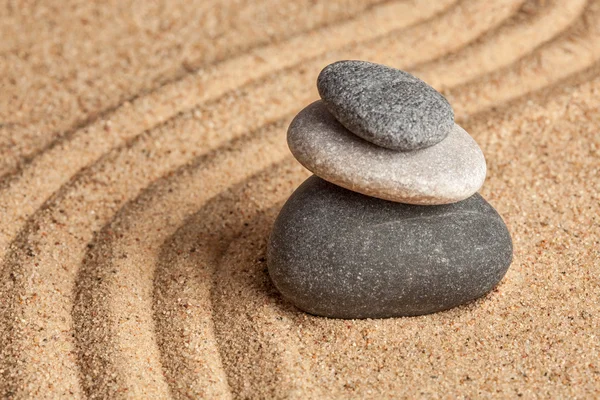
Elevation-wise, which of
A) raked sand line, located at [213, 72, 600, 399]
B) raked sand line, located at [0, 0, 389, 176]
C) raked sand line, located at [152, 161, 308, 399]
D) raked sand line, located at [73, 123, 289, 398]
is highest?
raked sand line, located at [0, 0, 389, 176]

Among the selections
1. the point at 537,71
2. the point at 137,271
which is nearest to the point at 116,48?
the point at 137,271

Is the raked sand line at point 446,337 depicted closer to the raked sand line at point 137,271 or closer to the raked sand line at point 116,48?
the raked sand line at point 137,271

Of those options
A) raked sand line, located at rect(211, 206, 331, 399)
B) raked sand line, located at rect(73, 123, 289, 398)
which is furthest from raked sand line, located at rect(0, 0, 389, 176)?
raked sand line, located at rect(211, 206, 331, 399)

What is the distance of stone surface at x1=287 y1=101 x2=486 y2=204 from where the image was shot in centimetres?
198

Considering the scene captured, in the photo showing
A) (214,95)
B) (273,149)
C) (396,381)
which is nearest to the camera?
(396,381)

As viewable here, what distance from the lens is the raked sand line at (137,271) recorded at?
2.02 metres

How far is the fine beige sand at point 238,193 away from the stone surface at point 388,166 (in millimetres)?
387

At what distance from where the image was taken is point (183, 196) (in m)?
2.66

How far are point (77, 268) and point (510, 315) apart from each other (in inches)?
51.1

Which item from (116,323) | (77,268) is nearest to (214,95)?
(77,268)

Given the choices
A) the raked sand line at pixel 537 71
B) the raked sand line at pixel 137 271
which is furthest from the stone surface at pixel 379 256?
the raked sand line at pixel 537 71

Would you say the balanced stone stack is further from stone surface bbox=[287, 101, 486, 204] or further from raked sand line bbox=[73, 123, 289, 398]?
raked sand line bbox=[73, 123, 289, 398]

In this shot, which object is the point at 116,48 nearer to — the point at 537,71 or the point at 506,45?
the point at 506,45

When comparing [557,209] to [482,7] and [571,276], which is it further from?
[482,7]
